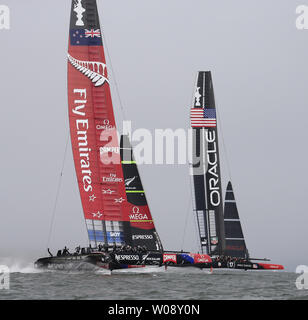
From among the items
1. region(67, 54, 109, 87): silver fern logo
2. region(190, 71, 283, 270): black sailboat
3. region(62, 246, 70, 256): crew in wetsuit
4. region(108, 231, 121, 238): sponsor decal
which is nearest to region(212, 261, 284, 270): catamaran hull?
region(190, 71, 283, 270): black sailboat

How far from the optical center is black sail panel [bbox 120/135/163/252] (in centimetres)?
4450

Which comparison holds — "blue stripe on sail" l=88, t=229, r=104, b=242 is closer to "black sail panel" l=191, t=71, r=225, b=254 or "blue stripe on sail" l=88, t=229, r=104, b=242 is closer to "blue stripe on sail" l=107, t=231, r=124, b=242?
"blue stripe on sail" l=107, t=231, r=124, b=242

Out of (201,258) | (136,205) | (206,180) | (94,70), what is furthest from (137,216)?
(94,70)

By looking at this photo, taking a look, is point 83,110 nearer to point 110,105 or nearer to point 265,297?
point 110,105

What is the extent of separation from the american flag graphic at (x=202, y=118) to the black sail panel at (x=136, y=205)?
228 inches

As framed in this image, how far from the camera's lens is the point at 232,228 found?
51.8 m

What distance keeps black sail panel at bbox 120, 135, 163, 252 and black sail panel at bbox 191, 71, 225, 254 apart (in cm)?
503

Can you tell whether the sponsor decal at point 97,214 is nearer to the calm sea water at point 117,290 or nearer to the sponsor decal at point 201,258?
the calm sea water at point 117,290

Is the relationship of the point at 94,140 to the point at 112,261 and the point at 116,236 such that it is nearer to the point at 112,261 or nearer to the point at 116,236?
the point at 116,236

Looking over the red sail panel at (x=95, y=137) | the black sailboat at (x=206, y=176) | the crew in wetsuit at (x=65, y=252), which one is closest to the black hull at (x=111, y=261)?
the crew in wetsuit at (x=65, y=252)

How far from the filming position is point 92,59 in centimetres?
3956

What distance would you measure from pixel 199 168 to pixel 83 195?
11.8 m

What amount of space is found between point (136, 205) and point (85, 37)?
11.1m
